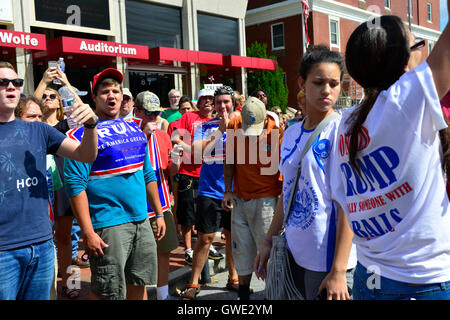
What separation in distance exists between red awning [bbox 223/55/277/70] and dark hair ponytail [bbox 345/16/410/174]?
1968cm

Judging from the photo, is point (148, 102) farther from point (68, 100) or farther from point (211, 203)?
point (68, 100)

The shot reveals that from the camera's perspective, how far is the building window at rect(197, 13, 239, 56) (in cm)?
2111

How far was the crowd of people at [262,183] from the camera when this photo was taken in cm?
146

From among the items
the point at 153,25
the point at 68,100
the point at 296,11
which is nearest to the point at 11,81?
the point at 68,100

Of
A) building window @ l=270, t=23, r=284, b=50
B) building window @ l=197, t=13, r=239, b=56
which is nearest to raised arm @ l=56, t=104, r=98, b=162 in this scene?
building window @ l=197, t=13, r=239, b=56

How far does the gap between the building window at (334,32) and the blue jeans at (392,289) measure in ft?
104

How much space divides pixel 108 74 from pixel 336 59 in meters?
1.89

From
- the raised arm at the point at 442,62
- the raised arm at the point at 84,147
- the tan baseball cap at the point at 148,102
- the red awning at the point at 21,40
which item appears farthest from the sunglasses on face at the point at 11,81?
the red awning at the point at 21,40

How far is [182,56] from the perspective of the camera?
18.3 m

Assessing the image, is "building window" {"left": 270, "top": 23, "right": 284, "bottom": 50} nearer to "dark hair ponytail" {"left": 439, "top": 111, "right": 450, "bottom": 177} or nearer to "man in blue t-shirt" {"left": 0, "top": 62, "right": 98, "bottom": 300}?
"man in blue t-shirt" {"left": 0, "top": 62, "right": 98, "bottom": 300}

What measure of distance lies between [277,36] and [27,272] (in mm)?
30729

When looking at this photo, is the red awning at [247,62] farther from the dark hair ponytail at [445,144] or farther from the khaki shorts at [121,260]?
the dark hair ponytail at [445,144]
